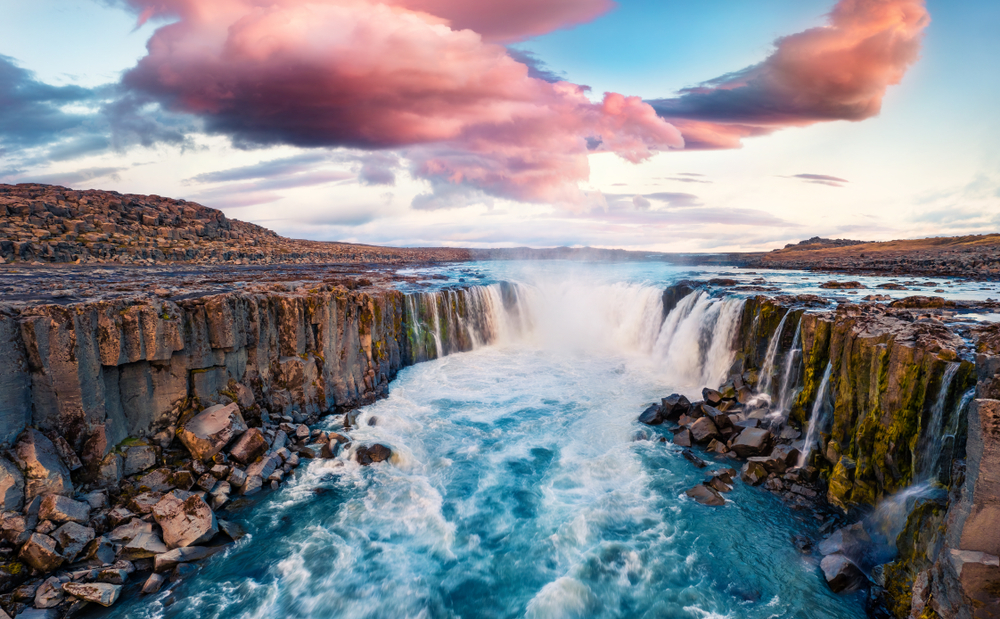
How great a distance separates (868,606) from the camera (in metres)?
8.84

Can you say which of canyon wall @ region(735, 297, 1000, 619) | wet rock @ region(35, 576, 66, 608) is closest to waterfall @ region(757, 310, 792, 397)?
canyon wall @ region(735, 297, 1000, 619)

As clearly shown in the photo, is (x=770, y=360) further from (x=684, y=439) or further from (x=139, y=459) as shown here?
(x=139, y=459)

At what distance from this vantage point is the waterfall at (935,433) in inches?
362

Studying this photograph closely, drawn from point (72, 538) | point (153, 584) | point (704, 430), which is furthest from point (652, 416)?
point (72, 538)

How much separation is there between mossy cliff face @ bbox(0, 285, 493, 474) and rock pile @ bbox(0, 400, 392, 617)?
672 mm

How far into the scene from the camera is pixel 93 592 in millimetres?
8922

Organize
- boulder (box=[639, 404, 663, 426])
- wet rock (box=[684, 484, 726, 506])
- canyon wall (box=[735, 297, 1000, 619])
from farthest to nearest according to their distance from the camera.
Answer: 1. boulder (box=[639, 404, 663, 426])
2. wet rock (box=[684, 484, 726, 506])
3. canyon wall (box=[735, 297, 1000, 619])

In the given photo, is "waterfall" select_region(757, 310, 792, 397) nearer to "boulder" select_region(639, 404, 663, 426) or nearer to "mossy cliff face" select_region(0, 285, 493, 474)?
"boulder" select_region(639, 404, 663, 426)

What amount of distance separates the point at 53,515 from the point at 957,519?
18.0 metres

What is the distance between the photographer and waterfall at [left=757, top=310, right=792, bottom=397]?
58.2ft

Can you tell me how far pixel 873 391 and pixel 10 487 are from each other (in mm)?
21124

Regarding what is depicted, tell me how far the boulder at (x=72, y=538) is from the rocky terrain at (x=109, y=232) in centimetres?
4787

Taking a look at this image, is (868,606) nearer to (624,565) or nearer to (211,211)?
(624,565)

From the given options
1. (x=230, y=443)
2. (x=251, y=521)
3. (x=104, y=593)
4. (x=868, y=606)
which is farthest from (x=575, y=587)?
(x=230, y=443)
